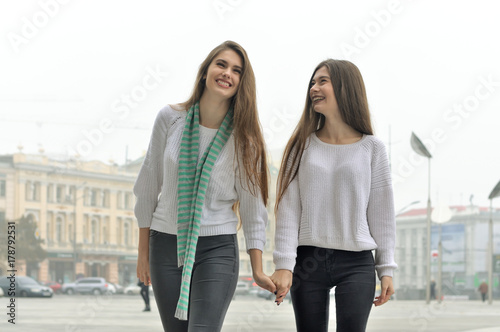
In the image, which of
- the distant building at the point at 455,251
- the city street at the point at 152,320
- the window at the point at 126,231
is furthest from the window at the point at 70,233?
the distant building at the point at 455,251

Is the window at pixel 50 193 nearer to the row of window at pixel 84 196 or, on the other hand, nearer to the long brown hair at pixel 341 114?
the row of window at pixel 84 196

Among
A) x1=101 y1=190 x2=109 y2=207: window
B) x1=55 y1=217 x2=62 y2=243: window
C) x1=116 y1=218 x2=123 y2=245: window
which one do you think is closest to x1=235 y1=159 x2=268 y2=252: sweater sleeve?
x1=101 y1=190 x2=109 y2=207: window

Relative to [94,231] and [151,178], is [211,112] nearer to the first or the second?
[151,178]

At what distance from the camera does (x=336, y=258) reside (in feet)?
5.80

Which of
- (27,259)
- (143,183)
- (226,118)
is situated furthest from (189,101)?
(27,259)

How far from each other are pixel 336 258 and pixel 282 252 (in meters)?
0.13

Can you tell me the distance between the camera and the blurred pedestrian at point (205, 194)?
1.77 m

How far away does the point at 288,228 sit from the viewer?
1.81m

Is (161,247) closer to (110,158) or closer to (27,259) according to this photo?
(27,259)

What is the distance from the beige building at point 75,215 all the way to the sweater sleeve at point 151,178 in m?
26.3

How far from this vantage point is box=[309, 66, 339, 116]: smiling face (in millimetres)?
1852

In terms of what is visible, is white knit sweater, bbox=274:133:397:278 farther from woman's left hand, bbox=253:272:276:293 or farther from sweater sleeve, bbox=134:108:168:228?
sweater sleeve, bbox=134:108:168:228

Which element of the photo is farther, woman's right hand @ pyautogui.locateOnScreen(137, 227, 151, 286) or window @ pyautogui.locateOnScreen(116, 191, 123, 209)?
window @ pyautogui.locateOnScreen(116, 191, 123, 209)

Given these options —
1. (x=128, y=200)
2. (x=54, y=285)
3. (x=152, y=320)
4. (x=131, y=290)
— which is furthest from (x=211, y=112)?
(x=128, y=200)
